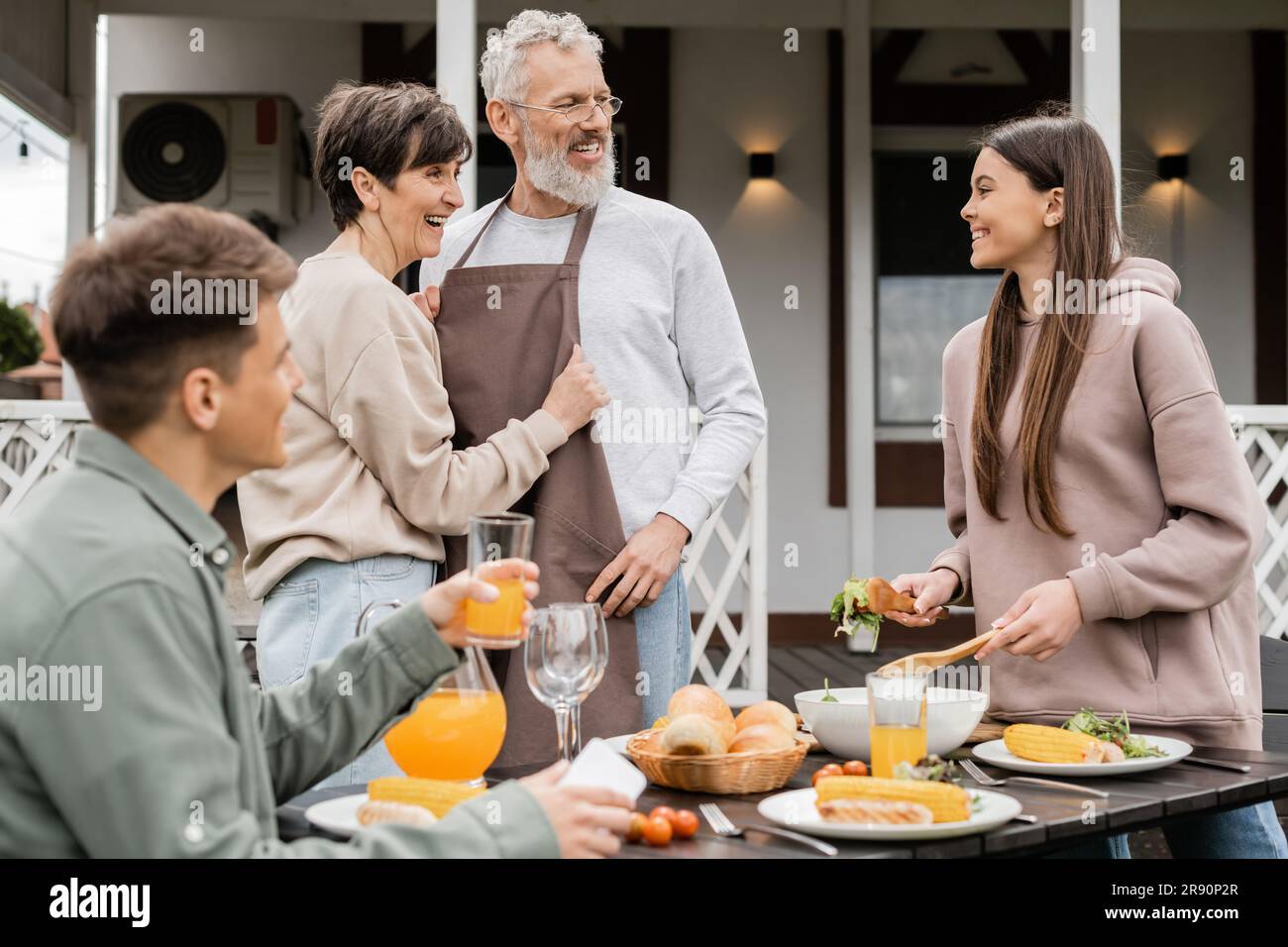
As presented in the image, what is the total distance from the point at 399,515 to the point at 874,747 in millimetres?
766

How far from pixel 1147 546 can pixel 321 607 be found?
1121 millimetres

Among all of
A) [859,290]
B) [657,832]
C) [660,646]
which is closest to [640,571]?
[660,646]

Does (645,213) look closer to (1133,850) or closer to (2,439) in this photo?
(1133,850)

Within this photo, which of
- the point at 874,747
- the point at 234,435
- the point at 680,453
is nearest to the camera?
the point at 234,435

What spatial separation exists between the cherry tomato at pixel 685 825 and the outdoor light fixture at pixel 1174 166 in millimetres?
7360

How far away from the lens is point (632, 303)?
231 cm

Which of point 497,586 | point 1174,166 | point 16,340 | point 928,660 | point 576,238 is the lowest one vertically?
point 928,660

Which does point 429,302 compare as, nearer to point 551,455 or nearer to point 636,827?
point 551,455

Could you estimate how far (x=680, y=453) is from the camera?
2.34 m

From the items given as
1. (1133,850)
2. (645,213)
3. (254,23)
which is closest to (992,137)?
(645,213)

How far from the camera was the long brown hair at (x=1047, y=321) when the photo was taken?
6.28ft

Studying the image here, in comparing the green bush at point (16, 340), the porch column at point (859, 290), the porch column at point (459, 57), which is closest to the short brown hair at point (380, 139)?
the porch column at point (459, 57)

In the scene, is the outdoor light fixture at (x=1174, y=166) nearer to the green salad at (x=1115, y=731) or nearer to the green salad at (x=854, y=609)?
the green salad at (x=854, y=609)

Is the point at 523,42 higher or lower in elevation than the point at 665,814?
higher
